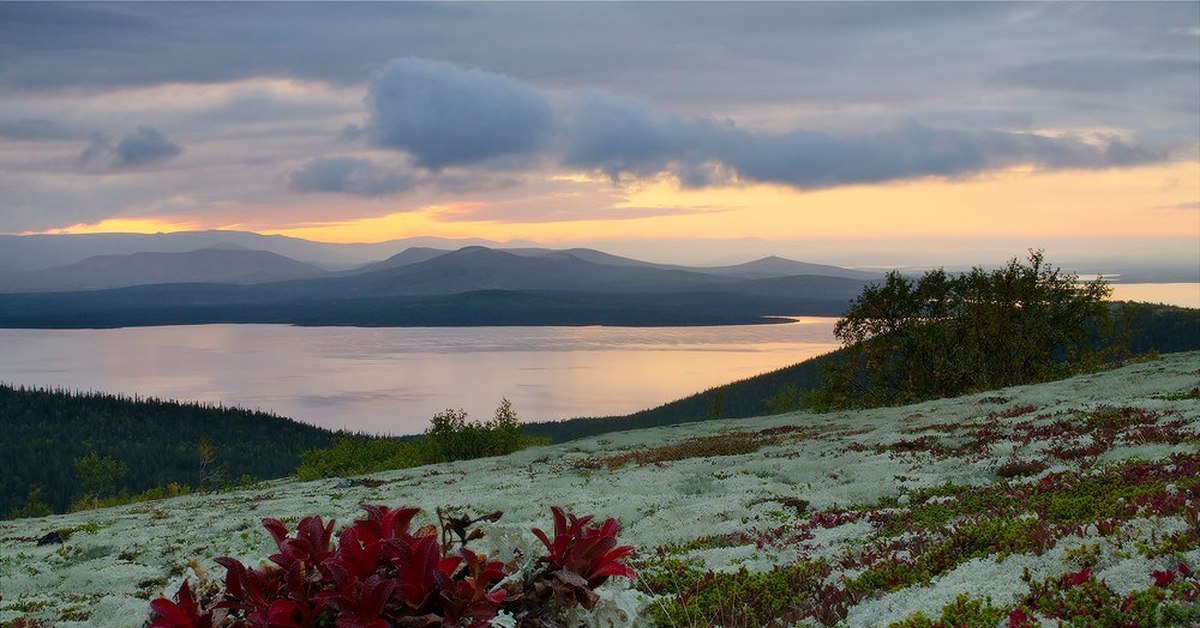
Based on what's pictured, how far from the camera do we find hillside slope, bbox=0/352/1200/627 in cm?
715

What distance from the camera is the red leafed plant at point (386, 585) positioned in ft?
12.6

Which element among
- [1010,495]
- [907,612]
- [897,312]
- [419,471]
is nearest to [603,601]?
[907,612]

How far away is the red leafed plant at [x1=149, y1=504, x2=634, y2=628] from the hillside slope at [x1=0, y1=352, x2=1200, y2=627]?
0.43 meters

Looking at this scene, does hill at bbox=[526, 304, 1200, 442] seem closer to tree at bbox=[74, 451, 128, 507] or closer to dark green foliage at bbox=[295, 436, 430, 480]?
dark green foliage at bbox=[295, 436, 430, 480]

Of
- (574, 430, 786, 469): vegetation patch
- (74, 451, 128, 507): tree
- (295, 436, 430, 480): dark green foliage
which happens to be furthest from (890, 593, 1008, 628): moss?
(74, 451, 128, 507): tree

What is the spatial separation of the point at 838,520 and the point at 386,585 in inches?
371

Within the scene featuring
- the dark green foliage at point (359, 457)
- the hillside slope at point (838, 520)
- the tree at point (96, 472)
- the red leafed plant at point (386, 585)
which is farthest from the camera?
the tree at point (96, 472)

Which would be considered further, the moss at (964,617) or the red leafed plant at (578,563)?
the moss at (964,617)

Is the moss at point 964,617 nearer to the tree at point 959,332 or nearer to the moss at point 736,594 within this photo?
the moss at point 736,594

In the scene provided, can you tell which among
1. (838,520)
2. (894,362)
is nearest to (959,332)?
(894,362)

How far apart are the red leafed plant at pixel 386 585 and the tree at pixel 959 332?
6150 centimetres

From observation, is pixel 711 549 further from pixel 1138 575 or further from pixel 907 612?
pixel 1138 575

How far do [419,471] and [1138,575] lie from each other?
33.9m

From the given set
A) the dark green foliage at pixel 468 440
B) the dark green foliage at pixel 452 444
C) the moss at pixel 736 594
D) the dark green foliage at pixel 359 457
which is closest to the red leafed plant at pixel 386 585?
the moss at pixel 736 594
